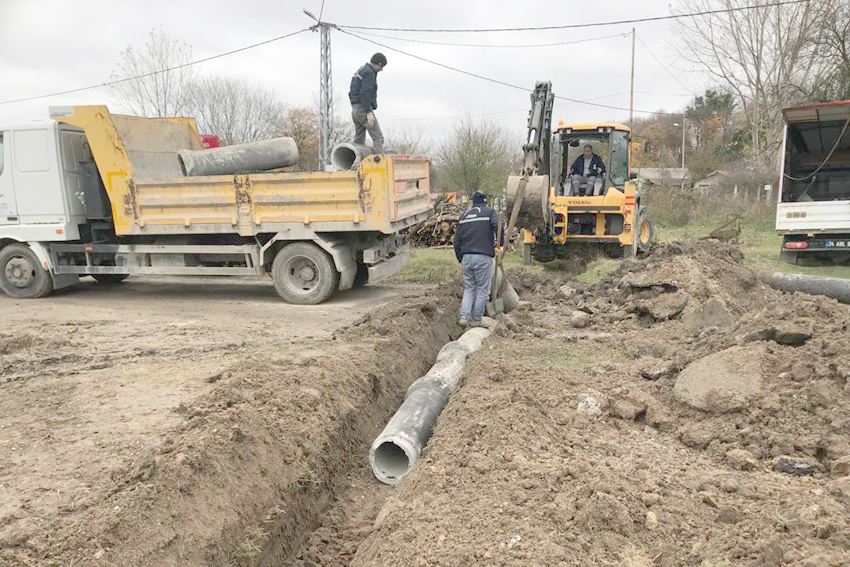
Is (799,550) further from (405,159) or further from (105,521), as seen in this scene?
(405,159)

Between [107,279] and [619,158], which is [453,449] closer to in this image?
[619,158]

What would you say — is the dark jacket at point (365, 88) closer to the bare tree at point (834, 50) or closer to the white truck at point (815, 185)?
the white truck at point (815, 185)

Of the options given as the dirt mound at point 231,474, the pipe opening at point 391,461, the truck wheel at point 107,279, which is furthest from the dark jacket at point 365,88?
the truck wheel at point 107,279

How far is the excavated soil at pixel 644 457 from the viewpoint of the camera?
2.60 metres

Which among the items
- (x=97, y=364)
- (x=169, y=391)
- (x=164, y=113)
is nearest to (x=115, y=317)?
(x=97, y=364)

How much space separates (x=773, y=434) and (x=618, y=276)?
18.0ft

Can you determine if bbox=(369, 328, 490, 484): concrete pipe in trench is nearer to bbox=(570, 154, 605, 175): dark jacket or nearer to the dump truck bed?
the dump truck bed

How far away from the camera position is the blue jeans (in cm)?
720

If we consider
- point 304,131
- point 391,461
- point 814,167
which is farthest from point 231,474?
point 304,131

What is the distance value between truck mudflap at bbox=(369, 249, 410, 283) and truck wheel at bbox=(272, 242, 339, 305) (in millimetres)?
583

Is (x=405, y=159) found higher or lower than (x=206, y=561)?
higher

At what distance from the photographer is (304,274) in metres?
8.82

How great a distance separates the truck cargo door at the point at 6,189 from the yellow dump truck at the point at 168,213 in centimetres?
2

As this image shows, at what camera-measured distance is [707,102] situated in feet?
159
